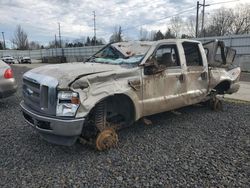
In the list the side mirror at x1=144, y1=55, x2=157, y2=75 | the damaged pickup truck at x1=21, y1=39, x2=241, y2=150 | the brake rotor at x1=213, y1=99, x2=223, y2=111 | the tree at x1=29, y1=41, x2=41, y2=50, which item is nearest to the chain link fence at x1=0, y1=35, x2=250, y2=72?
the brake rotor at x1=213, y1=99, x2=223, y2=111

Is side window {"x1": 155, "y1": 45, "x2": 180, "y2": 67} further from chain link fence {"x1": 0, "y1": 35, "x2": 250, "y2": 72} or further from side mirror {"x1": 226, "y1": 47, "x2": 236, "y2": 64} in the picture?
chain link fence {"x1": 0, "y1": 35, "x2": 250, "y2": 72}

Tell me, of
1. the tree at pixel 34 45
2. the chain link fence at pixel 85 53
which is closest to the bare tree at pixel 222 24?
the chain link fence at pixel 85 53

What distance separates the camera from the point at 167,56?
17.0ft

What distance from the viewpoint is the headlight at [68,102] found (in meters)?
3.53

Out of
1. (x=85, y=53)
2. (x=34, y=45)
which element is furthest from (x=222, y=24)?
(x=34, y=45)

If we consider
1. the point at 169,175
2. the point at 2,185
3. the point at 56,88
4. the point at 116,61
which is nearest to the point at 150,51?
the point at 116,61

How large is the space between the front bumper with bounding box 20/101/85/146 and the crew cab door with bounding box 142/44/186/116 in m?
1.44

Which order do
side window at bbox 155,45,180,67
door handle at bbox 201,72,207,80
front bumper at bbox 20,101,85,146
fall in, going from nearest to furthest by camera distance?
front bumper at bbox 20,101,85,146 → side window at bbox 155,45,180,67 → door handle at bbox 201,72,207,80

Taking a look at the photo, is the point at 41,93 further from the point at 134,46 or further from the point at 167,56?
the point at 167,56

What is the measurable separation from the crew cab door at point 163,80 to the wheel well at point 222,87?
1.87 m

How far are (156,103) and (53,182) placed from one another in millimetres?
2373

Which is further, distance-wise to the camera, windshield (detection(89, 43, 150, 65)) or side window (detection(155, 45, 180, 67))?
side window (detection(155, 45, 180, 67))

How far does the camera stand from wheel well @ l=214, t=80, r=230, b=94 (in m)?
6.64

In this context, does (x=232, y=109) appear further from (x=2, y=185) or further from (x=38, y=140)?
(x=2, y=185)
